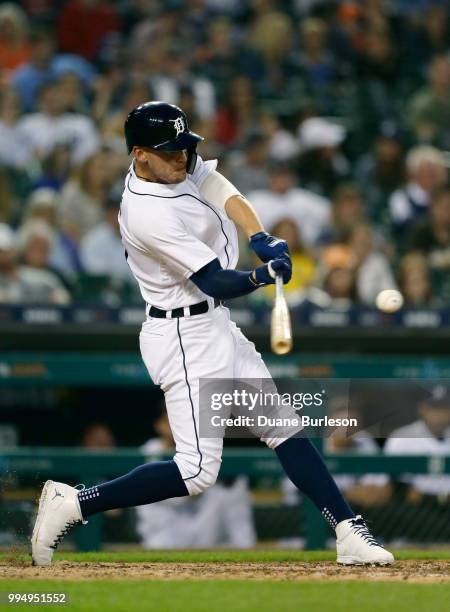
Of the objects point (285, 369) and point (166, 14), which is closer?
point (285, 369)

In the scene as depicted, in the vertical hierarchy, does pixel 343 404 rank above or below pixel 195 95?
below

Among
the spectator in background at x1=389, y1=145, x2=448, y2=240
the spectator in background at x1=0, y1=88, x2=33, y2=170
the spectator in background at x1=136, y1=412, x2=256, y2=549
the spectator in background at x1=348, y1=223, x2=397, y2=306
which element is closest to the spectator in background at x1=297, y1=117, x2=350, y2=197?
the spectator in background at x1=389, y1=145, x2=448, y2=240

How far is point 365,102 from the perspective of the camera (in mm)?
12648

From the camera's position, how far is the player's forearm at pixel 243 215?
541 cm

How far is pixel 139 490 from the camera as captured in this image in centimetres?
542

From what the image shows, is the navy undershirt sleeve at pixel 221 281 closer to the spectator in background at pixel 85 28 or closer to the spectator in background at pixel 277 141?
the spectator in background at pixel 277 141

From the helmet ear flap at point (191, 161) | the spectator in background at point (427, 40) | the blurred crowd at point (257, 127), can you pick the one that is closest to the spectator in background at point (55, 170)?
the blurred crowd at point (257, 127)

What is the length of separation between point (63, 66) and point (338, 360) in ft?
13.2

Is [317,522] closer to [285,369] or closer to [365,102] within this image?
[285,369]

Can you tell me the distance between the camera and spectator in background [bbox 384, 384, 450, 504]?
7590 millimetres

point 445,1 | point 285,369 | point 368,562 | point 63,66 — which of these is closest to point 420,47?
point 445,1

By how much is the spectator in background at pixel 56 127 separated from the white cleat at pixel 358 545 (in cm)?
581

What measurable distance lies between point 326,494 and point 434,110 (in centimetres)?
743

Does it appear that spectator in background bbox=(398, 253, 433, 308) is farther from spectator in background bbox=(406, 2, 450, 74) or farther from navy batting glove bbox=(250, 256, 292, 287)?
navy batting glove bbox=(250, 256, 292, 287)
